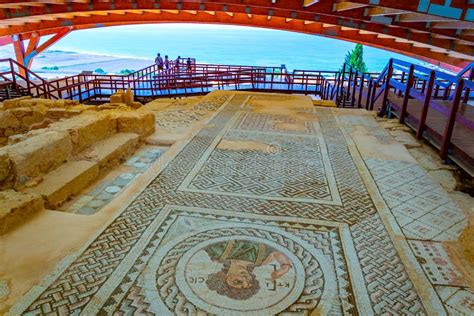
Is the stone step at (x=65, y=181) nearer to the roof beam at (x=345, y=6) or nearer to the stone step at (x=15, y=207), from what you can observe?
the stone step at (x=15, y=207)

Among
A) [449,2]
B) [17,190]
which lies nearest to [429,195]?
[17,190]

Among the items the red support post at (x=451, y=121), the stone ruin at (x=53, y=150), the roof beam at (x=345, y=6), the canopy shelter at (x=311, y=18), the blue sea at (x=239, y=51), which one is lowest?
the blue sea at (x=239, y=51)

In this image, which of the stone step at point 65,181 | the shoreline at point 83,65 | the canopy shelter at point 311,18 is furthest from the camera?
the shoreline at point 83,65

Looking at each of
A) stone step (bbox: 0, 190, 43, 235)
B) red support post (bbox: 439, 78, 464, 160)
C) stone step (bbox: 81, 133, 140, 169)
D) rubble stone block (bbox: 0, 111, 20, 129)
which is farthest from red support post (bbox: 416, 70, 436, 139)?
rubble stone block (bbox: 0, 111, 20, 129)

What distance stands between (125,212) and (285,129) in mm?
3552

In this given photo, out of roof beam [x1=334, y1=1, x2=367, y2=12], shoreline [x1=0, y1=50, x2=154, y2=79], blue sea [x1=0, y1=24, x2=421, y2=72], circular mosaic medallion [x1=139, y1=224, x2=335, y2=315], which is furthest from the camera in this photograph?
blue sea [x1=0, y1=24, x2=421, y2=72]

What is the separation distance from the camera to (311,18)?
12.2m

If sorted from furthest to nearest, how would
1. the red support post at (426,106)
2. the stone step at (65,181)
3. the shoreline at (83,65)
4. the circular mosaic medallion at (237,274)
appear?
the shoreline at (83,65)
the red support post at (426,106)
the stone step at (65,181)
the circular mosaic medallion at (237,274)

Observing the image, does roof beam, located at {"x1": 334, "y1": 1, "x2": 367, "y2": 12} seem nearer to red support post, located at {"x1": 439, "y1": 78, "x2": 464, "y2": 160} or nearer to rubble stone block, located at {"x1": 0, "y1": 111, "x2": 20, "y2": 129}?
red support post, located at {"x1": 439, "y1": 78, "x2": 464, "y2": 160}

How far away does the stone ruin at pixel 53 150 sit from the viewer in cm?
331

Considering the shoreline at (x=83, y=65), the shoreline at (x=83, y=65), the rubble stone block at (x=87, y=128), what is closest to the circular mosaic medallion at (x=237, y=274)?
the rubble stone block at (x=87, y=128)

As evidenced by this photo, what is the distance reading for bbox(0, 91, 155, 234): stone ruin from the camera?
130 inches

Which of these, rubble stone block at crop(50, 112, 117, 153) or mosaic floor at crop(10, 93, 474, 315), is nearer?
mosaic floor at crop(10, 93, 474, 315)

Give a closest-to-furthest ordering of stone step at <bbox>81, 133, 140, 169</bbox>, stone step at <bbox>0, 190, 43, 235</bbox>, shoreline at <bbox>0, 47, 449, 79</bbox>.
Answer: stone step at <bbox>0, 190, 43, 235</bbox> → stone step at <bbox>81, 133, 140, 169</bbox> → shoreline at <bbox>0, 47, 449, 79</bbox>
